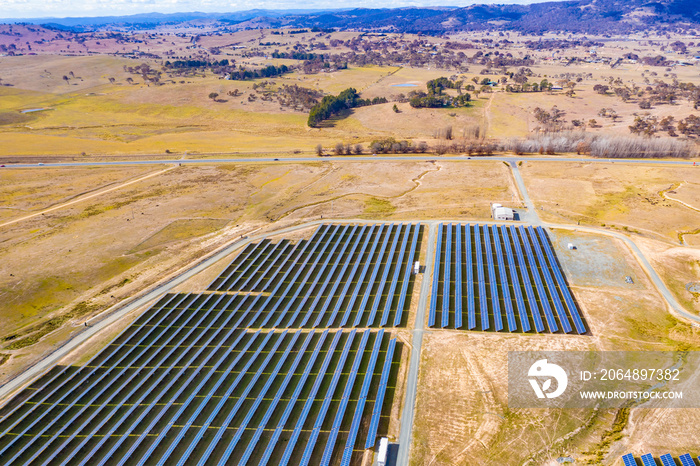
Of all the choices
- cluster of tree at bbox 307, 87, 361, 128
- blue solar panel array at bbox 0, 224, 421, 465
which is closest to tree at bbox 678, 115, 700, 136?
cluster of tree at bbox 307, 87, 361, 128

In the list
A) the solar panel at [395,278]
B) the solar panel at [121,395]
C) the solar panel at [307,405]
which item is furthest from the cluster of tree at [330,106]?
the solar panel at [307,405]

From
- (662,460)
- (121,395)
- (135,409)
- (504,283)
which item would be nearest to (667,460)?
(662,460)

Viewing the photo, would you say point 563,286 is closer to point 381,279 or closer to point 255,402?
point 381,279

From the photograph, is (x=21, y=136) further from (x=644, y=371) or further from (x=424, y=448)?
(x=644, y=371)

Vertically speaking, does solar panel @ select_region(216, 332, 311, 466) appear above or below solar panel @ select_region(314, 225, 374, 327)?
below

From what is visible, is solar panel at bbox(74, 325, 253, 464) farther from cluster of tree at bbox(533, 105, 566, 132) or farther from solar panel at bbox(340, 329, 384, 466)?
cluster of tree at bbox(533, 105, 566, 132)

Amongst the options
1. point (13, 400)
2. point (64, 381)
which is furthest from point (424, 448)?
point (13, 400)
